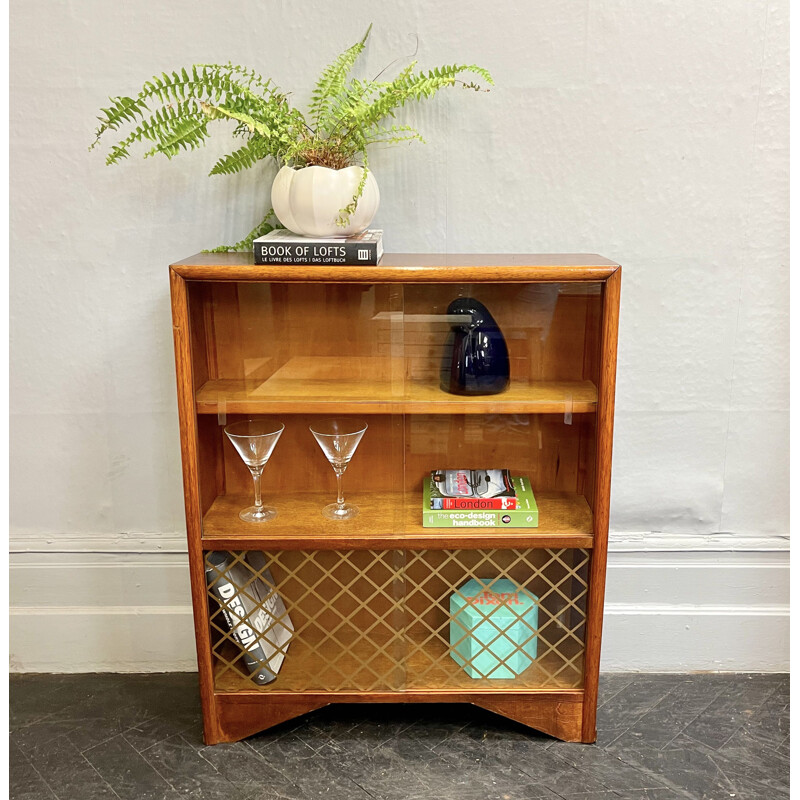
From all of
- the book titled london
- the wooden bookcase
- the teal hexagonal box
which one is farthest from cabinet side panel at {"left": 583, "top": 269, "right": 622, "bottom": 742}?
the book titled london

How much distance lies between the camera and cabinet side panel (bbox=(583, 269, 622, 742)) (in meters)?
1.55

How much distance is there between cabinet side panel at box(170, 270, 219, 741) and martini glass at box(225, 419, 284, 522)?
0.11 m

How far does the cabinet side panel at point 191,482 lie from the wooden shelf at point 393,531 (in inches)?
2.1

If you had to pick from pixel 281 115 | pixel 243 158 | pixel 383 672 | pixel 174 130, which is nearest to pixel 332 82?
pixel 281 115

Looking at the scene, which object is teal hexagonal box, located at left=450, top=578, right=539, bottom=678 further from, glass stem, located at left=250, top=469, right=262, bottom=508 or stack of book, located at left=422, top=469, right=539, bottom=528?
glass stem, located at left=250, top=469, right=262, bottom=508

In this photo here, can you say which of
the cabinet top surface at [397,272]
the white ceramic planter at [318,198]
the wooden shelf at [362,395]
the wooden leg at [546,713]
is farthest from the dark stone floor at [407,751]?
the white ceramic planter at [318,198]

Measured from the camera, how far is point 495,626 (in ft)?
5.77

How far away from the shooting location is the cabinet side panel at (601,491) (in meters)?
1.55

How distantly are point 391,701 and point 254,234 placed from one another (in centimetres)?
114

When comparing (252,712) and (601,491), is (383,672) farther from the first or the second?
(601,491)

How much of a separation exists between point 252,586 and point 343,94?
117 cm

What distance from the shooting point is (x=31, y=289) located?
188 centimetres
